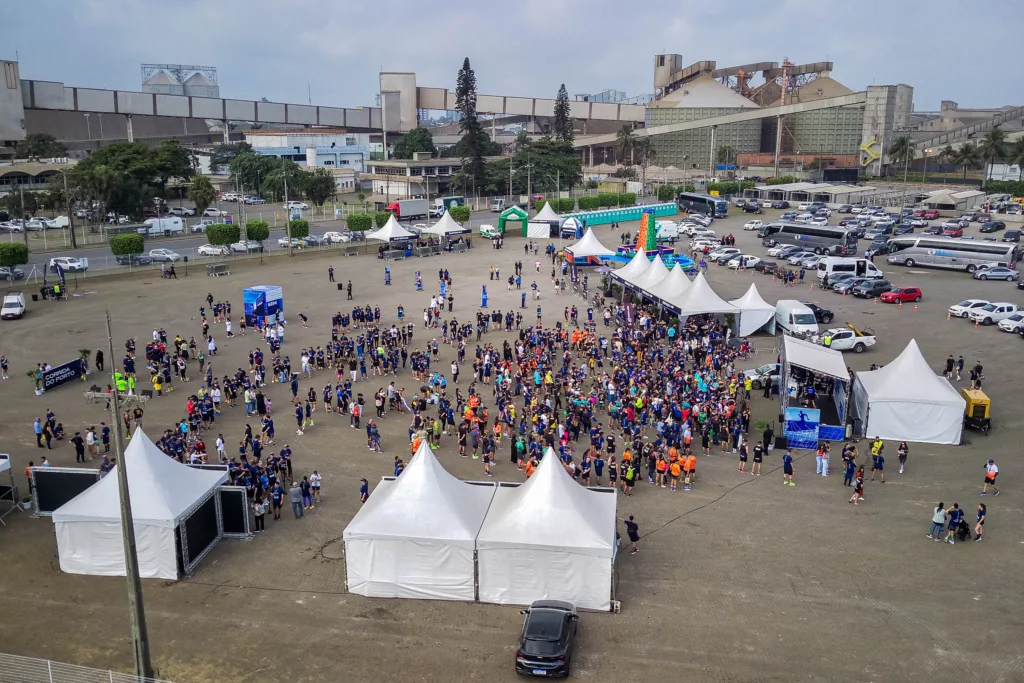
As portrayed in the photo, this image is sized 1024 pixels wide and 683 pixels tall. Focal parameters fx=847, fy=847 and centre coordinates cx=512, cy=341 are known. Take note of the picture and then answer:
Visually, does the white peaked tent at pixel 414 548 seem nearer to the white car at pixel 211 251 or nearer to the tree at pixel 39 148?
the white car at pixel 211 251

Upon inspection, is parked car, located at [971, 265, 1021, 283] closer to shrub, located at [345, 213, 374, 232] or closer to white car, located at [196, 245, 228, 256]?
shrub, located at [345, 213, 374, 232]

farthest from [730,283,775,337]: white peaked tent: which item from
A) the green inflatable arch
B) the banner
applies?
the green inflatable arch

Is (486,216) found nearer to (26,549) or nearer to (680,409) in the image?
(680,409)

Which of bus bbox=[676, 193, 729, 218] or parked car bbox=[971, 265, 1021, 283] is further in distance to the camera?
bus bbox=[676, 193, 729, 218]

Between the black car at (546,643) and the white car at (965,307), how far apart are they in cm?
2950

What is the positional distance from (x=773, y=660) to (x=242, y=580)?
30.2 ft

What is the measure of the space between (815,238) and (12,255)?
47710 mm

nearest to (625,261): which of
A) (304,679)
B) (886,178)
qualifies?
(304,679)

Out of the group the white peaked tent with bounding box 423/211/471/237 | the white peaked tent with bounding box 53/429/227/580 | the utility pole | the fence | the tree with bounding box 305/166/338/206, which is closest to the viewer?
the utility pole

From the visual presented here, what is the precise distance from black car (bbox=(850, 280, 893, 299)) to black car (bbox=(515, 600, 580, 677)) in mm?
32413

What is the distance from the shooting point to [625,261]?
150 feet

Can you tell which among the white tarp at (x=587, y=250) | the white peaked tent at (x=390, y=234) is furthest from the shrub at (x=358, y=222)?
the white tarp at (x=587, y=250)

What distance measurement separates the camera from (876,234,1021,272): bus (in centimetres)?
4850

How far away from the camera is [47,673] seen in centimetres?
1182
